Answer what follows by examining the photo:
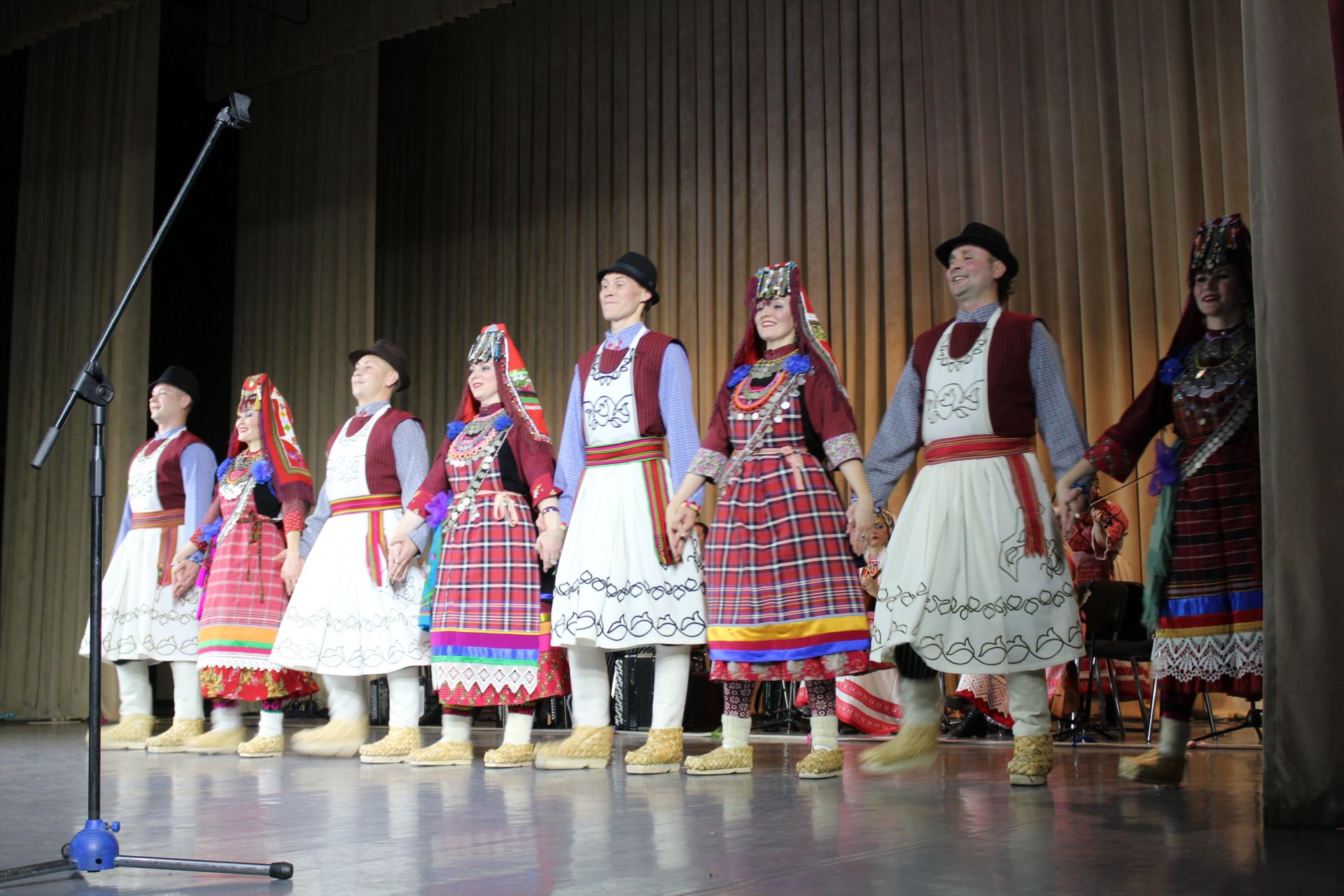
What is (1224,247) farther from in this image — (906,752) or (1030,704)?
(906,752)

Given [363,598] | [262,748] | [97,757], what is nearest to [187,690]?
[262,748]

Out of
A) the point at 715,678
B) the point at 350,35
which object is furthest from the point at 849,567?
the point at 350,35

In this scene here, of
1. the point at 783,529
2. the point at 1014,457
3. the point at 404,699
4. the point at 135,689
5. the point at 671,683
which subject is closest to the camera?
the point at 1014,457

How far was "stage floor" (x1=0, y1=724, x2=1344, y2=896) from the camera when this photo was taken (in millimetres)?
2119

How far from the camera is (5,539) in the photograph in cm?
955

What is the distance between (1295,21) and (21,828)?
3298 millimetres

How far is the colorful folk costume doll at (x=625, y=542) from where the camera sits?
408cm

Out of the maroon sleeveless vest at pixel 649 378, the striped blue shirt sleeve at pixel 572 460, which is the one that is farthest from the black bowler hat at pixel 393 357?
the maroon sleeveless vest at pixel 649 378

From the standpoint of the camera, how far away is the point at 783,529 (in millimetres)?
3891

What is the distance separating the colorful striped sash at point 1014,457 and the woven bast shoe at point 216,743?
3.24m

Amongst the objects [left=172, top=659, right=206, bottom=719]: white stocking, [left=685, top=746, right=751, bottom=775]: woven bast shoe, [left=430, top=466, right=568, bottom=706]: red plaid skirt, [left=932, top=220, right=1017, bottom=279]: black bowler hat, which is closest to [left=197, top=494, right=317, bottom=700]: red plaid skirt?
[left=172, top=659, right=206, bottom=719]: white stocking

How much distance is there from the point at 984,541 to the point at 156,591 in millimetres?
3807

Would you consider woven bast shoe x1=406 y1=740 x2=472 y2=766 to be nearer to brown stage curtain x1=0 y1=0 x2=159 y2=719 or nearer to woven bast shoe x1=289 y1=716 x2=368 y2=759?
woven bast shoe x1=289 y1=716 x2=368 y2=759

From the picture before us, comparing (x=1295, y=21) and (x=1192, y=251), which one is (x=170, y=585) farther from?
(x=1295, y=21)
